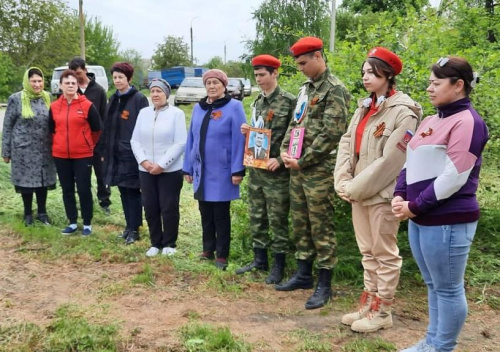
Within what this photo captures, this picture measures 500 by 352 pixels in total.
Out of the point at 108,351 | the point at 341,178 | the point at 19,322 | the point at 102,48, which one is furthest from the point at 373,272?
the point at 102,48

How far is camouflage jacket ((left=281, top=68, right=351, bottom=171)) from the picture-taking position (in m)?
3.71

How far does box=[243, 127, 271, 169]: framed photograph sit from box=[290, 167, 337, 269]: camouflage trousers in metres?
0.33

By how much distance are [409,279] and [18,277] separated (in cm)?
334

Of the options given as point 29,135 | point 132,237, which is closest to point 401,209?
point 132,237

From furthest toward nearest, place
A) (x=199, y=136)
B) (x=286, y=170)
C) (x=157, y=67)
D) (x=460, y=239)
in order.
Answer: (x=157, y=67) → (x=199, y=136) → (x=286, y=170) → (x=460, y=239)

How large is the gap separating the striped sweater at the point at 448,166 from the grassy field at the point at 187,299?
3.38 ft

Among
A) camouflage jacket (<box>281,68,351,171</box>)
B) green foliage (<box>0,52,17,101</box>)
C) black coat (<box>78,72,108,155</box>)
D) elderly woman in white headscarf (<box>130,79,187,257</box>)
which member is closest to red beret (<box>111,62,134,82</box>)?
elderly woman in white headscarf (<box>130,79,187,257</box>)

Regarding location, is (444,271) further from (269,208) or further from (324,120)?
(269,208)

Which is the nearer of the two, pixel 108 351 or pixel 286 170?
pixel 108 351

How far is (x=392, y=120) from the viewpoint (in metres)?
3.18

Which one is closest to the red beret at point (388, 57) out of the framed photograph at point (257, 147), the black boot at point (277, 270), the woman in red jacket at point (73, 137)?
the framed photograph at point (257, 147)

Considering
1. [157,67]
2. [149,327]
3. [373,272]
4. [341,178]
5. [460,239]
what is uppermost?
[157,67]

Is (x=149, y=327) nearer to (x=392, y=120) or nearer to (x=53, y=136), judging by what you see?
(x=392, y=120)

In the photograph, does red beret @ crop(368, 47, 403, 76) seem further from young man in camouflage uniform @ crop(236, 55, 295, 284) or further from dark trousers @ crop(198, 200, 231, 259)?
dark trousers @ crop(198, 200, 231, 259)
